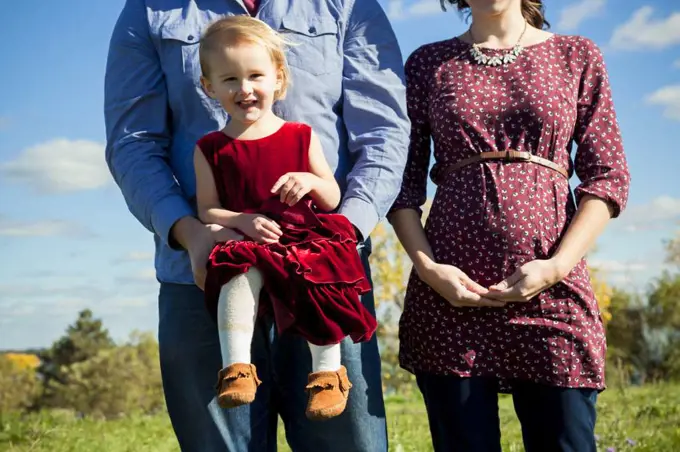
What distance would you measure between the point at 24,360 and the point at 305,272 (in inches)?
905

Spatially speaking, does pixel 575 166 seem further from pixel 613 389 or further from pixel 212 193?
pixel 613 389

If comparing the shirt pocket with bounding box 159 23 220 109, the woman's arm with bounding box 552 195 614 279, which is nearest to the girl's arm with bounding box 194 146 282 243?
the shirt pocket with bounding box 159 23 220 109

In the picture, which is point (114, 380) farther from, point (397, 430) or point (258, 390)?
point (258, 390)

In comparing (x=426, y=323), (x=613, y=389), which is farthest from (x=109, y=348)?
(x=426, y=323)

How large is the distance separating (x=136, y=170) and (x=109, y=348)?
21.7 metres

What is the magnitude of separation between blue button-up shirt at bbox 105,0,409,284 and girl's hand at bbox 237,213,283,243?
0.24 metres

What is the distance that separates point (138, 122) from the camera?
8.91ft

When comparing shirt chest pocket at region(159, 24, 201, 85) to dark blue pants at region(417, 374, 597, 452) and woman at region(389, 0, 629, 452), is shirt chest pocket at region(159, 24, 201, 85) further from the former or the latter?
dark blue pants at region(417, 374, 597, 452)

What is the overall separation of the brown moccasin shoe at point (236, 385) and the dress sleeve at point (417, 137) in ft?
2.94

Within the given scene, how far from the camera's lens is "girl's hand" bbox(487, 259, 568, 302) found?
2758mm

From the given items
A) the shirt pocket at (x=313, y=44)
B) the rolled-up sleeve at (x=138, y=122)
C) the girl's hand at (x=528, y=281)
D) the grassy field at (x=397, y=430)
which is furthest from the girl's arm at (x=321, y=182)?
the grassy field at (x=397, y=430)

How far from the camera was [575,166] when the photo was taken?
10.00 feet

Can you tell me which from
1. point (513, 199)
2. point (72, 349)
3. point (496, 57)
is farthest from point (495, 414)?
point (72, 349)

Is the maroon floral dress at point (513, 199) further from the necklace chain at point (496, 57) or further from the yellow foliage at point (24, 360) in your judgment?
the yellow foliage at point (24, 360)
